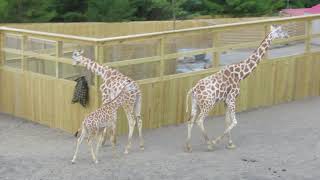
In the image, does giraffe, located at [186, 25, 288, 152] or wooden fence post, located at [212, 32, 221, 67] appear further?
wooden fence post, located at [212, 32, 221, 67]

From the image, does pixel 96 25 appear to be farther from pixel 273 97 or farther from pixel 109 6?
pixel 273 97

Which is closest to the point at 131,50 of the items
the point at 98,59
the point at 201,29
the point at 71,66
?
the point at 98,59

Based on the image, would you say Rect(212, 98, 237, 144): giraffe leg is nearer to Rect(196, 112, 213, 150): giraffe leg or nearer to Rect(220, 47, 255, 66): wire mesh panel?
Rect(196, 112, 213, 150): giraffe leg

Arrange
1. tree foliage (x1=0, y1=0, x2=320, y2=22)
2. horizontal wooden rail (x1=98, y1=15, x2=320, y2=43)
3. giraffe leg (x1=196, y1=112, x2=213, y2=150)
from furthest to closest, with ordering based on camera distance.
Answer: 1. tree foliage (x1=0, y1=0, x2=320, y2=22)
2. horizontal wooden rail (x1=98, y1=15, x2=320, y2=43)
3. giraffe leg (x1=196, y1=112, x2=213, y2=150)

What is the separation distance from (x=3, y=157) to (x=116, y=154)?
159 centimetres

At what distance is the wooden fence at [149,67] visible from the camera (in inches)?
404

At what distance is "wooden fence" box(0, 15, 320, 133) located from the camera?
33.6 ft

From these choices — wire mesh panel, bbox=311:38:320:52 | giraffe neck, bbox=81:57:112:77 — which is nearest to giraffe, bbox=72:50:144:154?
giraffe neck, bbox=81:57:112:77

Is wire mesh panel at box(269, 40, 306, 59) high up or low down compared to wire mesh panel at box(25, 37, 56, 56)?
down

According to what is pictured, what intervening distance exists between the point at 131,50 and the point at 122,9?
40.2 ft

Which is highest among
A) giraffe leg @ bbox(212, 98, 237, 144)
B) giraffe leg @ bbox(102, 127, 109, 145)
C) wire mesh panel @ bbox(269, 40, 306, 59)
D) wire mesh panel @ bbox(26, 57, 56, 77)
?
wire mesh panel @ bbox(269, 40, 306, 59)

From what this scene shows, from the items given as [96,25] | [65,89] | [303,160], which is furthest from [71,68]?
[96,25]

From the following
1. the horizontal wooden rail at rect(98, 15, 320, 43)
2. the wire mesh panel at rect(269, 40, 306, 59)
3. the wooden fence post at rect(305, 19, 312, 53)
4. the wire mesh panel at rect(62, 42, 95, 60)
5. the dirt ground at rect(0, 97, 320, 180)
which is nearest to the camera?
the dirt ground at rect(0, 97, 320, 180)

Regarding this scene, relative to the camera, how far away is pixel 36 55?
10953 millimetres
